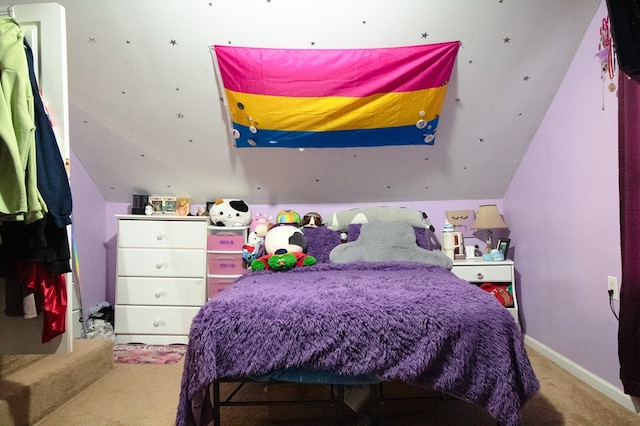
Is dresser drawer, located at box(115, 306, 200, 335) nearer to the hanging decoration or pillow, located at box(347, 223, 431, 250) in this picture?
pillow, located at box(347, 223, 431, 250)

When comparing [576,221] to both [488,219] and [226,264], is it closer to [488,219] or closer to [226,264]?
[488,219]

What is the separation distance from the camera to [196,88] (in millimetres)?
2523

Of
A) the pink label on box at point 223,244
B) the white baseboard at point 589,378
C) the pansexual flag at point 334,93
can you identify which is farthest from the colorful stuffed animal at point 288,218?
the white baseboard at point 589,378

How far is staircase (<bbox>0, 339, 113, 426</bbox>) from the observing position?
170 centimetres

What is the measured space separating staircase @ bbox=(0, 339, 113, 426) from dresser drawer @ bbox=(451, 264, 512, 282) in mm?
2356

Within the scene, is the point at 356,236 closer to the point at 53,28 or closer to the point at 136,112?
the point at 136,112

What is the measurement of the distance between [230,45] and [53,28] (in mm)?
954

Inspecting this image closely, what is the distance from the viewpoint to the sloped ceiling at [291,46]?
2.17m

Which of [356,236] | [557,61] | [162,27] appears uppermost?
[162,27]

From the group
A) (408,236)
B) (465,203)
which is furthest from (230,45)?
(465,203)

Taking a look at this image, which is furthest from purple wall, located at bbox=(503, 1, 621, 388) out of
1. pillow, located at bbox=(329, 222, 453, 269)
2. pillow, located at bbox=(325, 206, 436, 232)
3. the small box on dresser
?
the small box on dresser

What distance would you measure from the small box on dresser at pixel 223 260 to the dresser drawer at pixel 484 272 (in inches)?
62.7

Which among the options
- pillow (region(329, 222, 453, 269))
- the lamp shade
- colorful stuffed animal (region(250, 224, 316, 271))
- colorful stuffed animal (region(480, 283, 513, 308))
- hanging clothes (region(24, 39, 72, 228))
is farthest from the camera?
the lamp shade

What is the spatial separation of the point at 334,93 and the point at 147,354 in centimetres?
217
